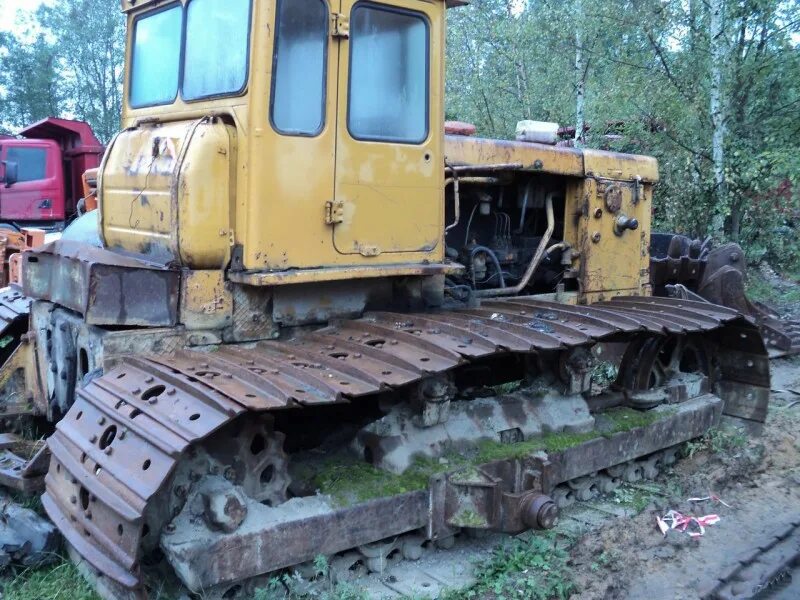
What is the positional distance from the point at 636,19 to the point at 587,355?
940cm

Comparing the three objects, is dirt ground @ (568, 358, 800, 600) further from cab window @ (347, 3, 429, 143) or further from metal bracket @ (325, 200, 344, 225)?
cab window @ (347, 3, 429, 143)

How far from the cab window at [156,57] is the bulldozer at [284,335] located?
0.02 metres

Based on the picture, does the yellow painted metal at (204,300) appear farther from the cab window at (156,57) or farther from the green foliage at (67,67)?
the green foliage at (67,67)

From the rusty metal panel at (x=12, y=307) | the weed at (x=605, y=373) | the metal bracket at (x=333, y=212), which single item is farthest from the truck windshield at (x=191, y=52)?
the weed at (x=605, y=373)

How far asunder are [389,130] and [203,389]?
1800mm

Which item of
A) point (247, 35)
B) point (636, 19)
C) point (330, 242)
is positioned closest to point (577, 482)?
point (330, 242)

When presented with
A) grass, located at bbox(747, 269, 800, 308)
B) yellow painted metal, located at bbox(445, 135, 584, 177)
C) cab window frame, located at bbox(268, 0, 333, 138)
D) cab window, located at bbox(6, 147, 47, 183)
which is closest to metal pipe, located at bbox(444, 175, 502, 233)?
yellow painted metal, located at bbox(445, 135, 584, 177)

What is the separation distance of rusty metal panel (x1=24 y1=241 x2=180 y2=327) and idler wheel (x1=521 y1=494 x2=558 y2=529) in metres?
1.92

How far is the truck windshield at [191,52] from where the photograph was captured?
3.91 metres

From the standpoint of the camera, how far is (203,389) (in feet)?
10.4

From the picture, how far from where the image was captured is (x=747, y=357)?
19.8 feet

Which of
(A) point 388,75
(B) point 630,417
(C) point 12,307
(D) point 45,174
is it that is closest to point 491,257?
(B) point 630,417

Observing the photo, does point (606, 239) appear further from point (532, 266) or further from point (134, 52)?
point (134, 52)

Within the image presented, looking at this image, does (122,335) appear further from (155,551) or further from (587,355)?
(587,355)
